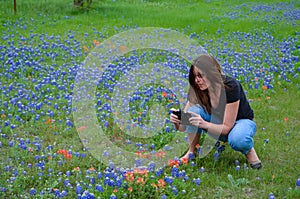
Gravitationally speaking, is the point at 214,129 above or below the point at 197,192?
above

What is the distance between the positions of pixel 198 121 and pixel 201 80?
419mm

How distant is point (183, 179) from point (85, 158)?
119 centimetres

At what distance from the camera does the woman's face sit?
4598mm

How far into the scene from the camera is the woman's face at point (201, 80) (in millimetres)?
4598

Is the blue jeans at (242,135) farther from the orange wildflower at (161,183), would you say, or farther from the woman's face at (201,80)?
the orange wildflower at (161,183)

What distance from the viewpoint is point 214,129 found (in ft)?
15.6

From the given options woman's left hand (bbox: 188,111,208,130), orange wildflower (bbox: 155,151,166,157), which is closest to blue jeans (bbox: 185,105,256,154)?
woman's left hand (bbox: 188,111,208,130)

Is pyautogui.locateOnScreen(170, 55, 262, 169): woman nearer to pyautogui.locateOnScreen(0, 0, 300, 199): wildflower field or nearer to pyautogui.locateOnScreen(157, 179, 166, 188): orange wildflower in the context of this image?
pyautogui.locateOnScreen(0, 0, 300, 199): wildflower field

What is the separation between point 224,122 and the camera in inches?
187

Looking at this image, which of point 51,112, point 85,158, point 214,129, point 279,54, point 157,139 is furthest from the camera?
point 279,54

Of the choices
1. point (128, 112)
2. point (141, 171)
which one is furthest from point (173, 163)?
point (128, 112)

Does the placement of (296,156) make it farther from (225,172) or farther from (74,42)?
(74,42)

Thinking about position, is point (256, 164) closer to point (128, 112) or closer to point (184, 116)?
point (184, 116)

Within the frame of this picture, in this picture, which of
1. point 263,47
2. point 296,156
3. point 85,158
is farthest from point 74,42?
point 296,156
